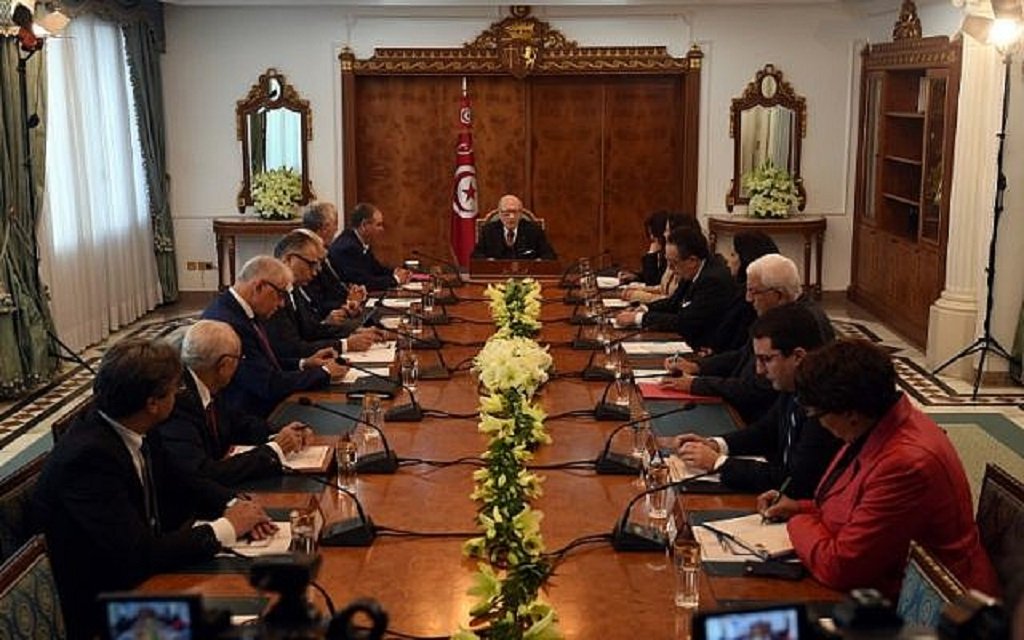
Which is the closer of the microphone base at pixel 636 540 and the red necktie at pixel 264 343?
the microphone base at pixel 636 540

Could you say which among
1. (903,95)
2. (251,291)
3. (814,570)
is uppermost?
(903,95)

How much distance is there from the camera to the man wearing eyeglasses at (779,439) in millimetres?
3305

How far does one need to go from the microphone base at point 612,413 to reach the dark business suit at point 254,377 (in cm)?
111

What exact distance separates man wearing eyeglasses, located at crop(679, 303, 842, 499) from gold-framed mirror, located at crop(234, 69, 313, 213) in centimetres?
697

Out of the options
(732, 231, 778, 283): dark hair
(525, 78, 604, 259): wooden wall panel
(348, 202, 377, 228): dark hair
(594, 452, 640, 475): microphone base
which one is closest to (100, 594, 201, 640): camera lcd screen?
(594, 452, 640, 475): microphone base

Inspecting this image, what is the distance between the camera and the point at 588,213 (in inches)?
414

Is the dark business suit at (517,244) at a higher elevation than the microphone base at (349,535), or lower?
higher

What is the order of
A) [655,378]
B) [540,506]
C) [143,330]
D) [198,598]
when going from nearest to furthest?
[198,598]
[540,506]
[655,378]
[143,330]

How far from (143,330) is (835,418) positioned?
7142 mm

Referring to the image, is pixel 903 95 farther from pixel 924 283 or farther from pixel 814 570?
pixel 814 570

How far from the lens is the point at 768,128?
1021 centimetres

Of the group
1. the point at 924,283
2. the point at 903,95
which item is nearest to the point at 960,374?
the point at 924,283

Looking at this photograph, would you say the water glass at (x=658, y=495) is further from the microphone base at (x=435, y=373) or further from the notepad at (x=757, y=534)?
the microphone base at (x=435, y=373)

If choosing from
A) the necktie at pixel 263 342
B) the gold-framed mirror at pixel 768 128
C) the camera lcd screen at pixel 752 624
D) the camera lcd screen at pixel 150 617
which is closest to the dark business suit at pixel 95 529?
the camera lcd screen at pixel 150 617
